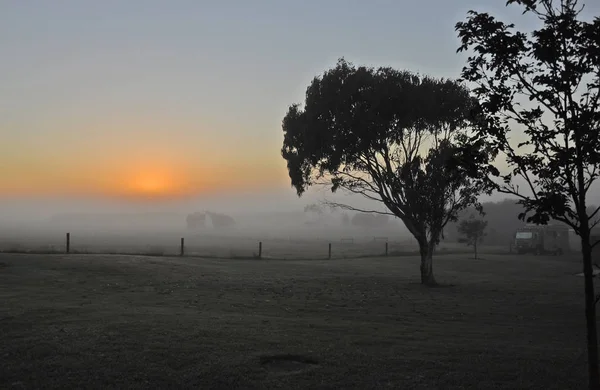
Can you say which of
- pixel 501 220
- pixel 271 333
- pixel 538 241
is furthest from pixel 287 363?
pixel 501 220

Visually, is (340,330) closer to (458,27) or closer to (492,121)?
(492,121)

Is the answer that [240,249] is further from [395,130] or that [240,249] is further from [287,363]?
[287,363]

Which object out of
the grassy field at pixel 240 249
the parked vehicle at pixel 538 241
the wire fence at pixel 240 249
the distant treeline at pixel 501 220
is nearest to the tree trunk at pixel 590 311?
the wire fence at pixel 240 249

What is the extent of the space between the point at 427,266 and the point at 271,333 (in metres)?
17.4

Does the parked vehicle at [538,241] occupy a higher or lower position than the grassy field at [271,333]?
higher

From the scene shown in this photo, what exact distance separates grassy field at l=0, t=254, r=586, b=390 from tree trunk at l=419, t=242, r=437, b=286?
1517 millimetres

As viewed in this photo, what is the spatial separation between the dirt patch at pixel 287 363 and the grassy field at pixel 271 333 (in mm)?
40

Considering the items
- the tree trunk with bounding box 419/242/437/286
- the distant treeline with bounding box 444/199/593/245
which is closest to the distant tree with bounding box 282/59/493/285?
the tree trunk with bounding box 419/242/437/286

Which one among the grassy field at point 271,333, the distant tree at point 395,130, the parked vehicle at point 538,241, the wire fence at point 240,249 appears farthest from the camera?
the parked vehicle at point 538,241

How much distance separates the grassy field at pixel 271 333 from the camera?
894 centimetres

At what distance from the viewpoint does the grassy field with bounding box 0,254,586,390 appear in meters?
8.94

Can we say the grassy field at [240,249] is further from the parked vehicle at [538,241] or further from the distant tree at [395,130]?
the distant tree at [395,130]

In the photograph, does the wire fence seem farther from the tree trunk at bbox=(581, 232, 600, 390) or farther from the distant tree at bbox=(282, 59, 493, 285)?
the tree trunk at bbox=(581, 232, 600, 390)

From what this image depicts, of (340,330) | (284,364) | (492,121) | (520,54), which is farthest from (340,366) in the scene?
(520,54)
